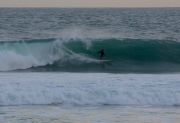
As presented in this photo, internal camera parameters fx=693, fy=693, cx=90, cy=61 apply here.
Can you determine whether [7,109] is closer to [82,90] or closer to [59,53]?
[82,90]

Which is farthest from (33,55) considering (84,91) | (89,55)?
(84,91)

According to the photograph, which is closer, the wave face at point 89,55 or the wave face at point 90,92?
the wave face at point 90,92

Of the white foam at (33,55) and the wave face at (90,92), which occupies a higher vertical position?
the wave face at (90,92)

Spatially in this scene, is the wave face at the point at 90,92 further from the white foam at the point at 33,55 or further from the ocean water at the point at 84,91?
the white foam at the point at 33,55

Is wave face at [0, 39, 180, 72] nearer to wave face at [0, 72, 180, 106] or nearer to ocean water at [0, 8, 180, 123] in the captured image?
ocean water at [0, 8, 180, 123]

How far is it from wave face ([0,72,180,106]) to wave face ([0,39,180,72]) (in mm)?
5628

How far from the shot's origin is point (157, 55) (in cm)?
2766

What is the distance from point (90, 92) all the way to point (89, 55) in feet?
35.0

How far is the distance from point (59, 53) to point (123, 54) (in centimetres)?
270

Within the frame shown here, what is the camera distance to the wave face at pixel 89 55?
2423 centimetres

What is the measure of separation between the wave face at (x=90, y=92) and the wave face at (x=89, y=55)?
5628 mm

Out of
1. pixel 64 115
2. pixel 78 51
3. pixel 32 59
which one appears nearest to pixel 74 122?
pixel 64 115

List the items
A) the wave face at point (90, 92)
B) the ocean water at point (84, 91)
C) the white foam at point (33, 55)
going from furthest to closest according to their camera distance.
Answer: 1. the white foam at point (33, 55)
2. the wave face at point (90, 92)
3. the ocean water at point (84, 91)

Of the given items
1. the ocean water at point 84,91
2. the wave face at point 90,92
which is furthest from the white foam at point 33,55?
the wave face at point 90,92
